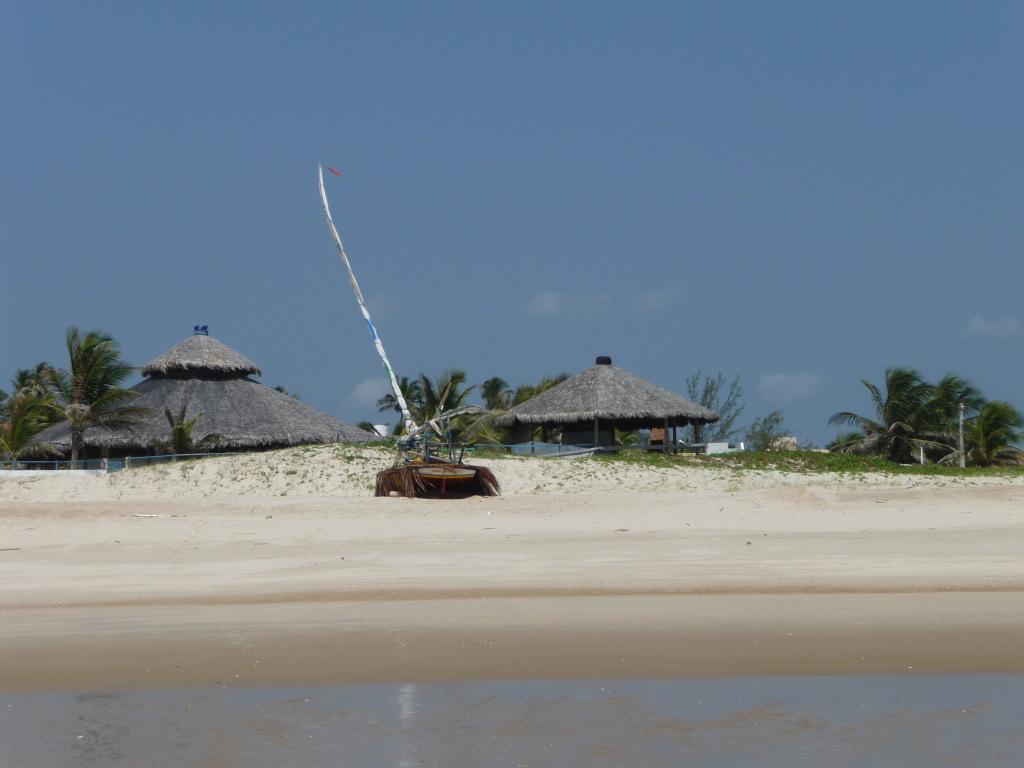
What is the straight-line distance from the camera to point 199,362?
107ft

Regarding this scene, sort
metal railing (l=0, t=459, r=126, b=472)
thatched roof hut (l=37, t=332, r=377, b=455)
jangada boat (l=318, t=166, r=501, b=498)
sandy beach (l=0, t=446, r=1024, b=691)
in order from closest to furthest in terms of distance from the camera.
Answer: sandy beach (l=0, t=446, r=1024, b=691)
jangada boat (l=318, t=166, r=501, b=498)
metal railing (l=0, t=459, r=126, b=472)
thatched roof hut (l=37, t=332, r=377, b=455)

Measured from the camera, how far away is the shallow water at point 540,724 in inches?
233

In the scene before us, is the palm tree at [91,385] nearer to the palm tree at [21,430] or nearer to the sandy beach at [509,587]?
the palm tree at [21,430]

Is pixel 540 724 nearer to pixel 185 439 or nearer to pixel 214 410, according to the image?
pixel 185 439

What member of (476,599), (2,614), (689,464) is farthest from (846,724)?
(689,464)

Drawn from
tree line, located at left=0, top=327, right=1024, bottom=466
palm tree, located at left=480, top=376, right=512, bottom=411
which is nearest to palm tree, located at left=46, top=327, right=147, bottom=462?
tree line, located at left=0, top=327, right=1024, bottom=466

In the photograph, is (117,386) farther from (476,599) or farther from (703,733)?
(703,733)

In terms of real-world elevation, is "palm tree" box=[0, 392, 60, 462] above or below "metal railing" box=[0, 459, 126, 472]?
above

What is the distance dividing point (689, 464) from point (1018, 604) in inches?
586

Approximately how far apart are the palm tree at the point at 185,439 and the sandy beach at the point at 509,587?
9.10 m

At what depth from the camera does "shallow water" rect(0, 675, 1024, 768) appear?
592 centimetres

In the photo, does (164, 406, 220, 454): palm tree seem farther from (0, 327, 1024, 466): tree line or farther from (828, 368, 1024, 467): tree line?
(828, 368, 1024, 467): tree line

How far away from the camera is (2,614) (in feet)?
31.4

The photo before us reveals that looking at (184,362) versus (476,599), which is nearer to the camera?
(476,599)
